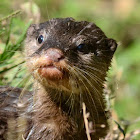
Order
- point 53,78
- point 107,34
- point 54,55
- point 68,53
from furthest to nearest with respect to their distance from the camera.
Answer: point 107,34 < point 68,53 < point 53,78 < point 54,55

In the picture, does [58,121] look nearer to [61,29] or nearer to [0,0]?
[61,29]

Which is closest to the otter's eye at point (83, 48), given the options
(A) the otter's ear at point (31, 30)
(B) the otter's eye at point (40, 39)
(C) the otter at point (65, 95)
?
(C) the otter at point (65, 95)

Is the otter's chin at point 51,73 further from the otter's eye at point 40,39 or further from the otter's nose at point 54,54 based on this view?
the otter's eye at point 40,39

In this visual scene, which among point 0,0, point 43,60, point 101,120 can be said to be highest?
point 0,0

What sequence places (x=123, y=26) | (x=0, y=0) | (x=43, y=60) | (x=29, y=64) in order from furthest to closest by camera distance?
1. (x=123, y=26)
2. (x=0, y=0)
3. (x=29, y=64)
4. (x=43, y=60)

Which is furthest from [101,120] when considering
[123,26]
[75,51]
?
[123,26]

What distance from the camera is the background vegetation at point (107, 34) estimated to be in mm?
4368

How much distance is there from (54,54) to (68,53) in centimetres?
25

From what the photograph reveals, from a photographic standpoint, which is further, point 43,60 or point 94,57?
point 94,57

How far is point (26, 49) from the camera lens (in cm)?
417

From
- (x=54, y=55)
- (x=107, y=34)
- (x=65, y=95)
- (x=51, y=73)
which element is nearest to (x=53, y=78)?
(x=51, y=73)

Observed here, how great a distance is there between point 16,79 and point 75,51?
106cm

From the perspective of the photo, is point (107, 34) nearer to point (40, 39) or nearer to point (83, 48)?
point (83, 48)

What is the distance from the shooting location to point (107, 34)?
4.55m
